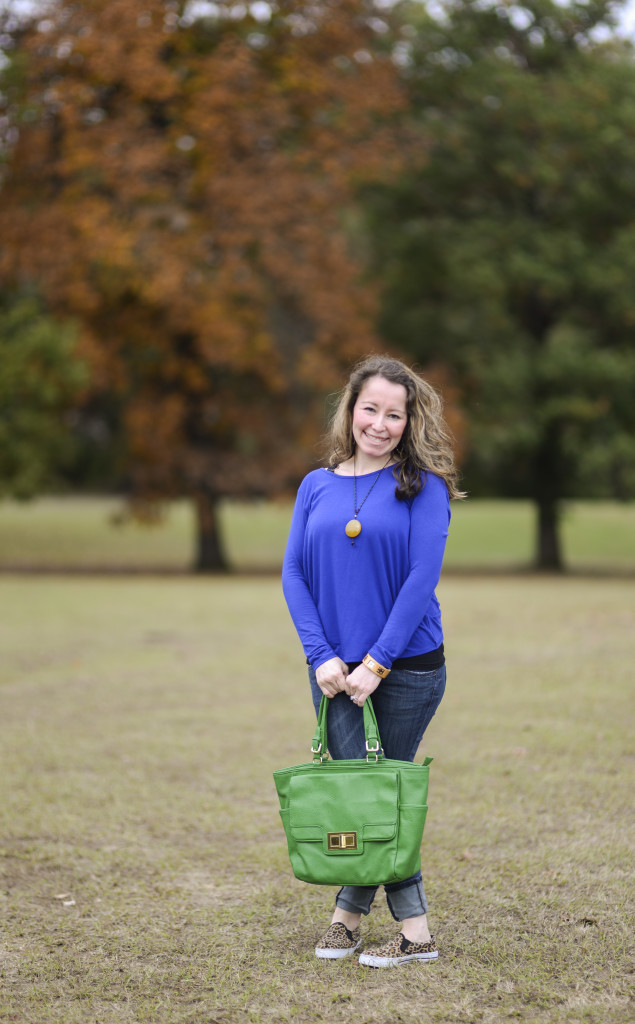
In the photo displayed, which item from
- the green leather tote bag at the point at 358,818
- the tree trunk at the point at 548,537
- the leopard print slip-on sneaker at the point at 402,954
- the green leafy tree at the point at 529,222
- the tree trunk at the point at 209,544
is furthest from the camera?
the tree trunk at the point at 548,537

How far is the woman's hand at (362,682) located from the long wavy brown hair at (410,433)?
0.59 meters

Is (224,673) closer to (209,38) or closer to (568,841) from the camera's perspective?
(568,841)

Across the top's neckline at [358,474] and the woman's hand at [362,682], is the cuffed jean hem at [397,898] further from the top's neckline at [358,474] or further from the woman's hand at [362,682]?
the top's neckline at [358,474]

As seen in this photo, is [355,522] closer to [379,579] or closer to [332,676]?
[379,579]

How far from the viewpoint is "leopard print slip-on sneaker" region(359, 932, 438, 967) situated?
368cm

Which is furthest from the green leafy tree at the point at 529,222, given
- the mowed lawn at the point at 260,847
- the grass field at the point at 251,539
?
the mowed lawn at the point at 260,847

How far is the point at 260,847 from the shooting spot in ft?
16.6

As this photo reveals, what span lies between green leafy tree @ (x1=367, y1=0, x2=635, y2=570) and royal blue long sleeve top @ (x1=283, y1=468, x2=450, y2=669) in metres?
16.5

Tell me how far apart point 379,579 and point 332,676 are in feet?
1.17

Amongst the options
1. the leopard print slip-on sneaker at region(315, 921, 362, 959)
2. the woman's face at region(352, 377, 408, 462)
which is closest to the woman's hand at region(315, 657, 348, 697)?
the woman's face at region(352, 377, 408, 462)

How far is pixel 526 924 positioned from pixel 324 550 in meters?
1.71

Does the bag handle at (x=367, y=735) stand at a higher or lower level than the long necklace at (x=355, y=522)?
lower

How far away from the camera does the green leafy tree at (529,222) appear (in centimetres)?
1977

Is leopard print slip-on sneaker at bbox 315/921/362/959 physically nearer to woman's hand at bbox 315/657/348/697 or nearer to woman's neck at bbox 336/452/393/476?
woman's hand at bbox 315/657/348/697
